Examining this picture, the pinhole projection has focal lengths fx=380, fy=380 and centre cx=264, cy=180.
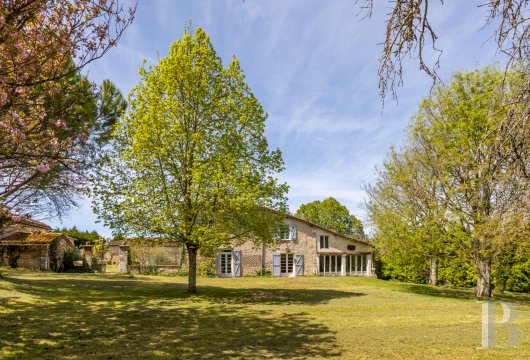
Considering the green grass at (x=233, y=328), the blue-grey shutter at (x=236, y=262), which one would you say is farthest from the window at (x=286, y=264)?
the green grass at (x=233, y=328)

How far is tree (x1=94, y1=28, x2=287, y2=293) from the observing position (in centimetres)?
1673

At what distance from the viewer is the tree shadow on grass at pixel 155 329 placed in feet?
25.2

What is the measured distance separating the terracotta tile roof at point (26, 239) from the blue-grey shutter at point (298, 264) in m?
21.7

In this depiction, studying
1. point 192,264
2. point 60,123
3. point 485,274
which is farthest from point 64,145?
point 485,274

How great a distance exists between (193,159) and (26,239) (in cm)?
2416

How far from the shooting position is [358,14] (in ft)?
12.4

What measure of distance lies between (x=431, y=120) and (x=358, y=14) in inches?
820

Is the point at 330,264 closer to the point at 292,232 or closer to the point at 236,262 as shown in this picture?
the point at 292,232

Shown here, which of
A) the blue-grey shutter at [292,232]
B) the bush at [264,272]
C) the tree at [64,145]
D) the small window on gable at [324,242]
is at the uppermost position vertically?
the tree at [64,145]

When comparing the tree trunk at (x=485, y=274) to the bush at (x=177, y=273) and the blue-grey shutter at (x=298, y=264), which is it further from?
the bush at (x=177, y=273)

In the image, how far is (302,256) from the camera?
36.0 metres

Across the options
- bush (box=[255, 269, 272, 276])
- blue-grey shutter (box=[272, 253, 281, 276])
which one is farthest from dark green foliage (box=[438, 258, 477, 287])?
bush (box=[255, 269, 272, 276])

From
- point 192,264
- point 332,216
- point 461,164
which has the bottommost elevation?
point 192,264

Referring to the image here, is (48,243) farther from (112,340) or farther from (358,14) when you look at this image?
(358,14)
